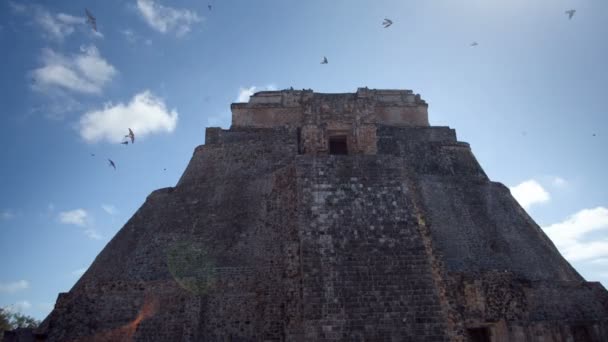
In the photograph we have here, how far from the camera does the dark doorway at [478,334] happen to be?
9671 mm

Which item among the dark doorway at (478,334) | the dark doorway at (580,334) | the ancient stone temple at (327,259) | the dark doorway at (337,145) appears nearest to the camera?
the ancient stone temple at (327,259)

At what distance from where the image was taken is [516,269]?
458 inches

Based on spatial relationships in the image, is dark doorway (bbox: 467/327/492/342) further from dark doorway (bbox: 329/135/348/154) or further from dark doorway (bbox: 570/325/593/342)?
dark doorway (bbox: 329/135/348/154)

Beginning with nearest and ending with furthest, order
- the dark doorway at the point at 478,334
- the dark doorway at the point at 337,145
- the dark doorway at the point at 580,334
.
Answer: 1. the dark doorway at the point at 580,334
2. the dark doorway at the point at 478,334
3. the dark doorway at the point at 337,145

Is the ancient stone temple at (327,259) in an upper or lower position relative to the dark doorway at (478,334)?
upper

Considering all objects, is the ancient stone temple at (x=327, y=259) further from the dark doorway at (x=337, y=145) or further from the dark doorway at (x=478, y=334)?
the dark doorway at (x=337, y=145)

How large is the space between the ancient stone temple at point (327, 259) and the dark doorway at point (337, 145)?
19.8 inches

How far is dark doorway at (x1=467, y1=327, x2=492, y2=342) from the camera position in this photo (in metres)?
9.67

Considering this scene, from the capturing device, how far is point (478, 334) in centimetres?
984

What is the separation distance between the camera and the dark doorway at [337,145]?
15.4 meters

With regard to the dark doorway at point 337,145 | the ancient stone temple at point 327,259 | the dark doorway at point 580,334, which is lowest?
the dark doorway at point 580,334

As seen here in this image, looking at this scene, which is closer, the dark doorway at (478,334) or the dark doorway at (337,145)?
the dark doorway at (478,334)

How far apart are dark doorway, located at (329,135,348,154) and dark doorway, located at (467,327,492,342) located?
7477 mm

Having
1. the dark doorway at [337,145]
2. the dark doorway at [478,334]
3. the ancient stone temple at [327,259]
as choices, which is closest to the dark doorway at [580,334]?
the ancient stone temple at [327,259]
